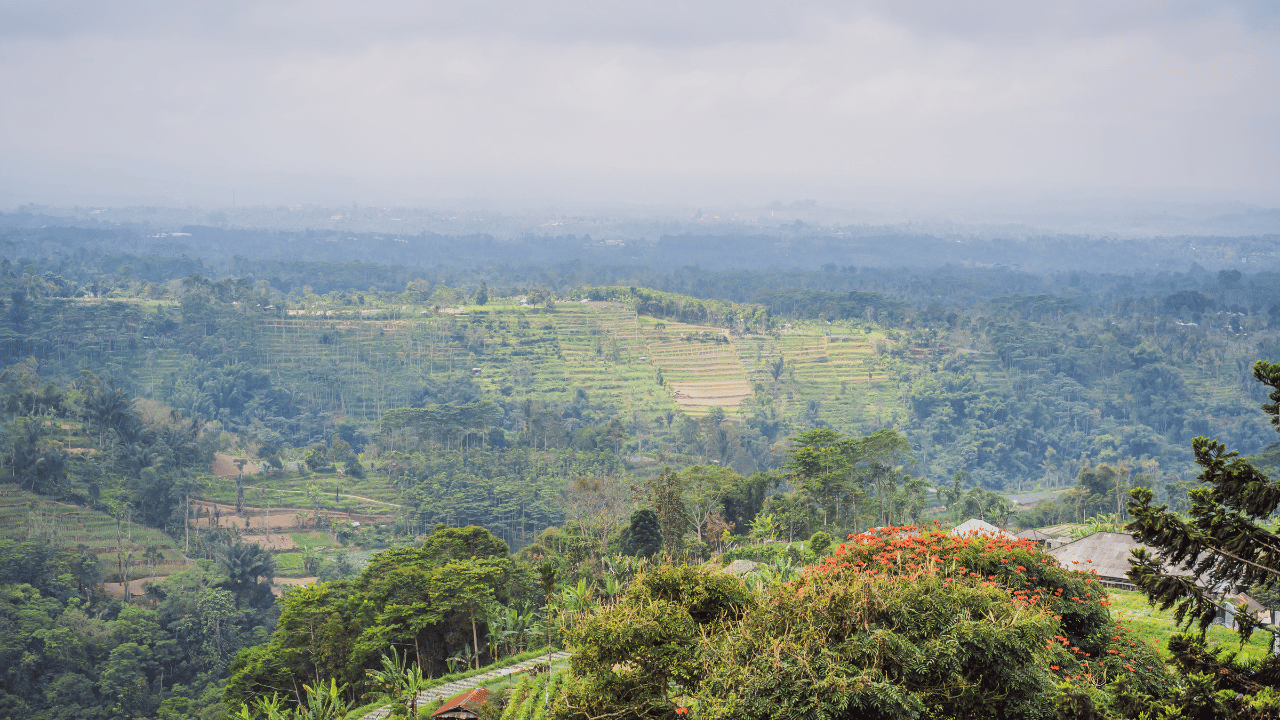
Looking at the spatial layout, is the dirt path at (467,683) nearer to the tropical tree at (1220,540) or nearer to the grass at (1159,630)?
the grass at (1159,630)

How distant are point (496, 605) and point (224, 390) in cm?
6880

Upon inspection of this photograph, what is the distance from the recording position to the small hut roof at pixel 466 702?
51.1 ft

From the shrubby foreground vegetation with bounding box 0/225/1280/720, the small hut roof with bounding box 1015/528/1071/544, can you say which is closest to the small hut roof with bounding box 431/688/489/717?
the shrubby foreground vegetation with bounding box 0/225/1280/720

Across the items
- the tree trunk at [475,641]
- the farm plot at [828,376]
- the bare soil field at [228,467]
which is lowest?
the bare soil field at [228,467]

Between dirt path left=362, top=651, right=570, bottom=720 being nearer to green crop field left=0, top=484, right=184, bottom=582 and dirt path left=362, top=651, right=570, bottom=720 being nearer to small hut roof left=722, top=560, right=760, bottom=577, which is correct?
small hut roof left=722, top=560, right=760, bottom=577

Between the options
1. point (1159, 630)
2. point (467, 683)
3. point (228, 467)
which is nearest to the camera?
point (1159, 630)

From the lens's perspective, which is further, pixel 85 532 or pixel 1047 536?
pixel 85 532

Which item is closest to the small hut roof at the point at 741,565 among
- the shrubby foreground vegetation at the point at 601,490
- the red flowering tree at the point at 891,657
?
the shrubby foreground vegetation at the point at 601,490

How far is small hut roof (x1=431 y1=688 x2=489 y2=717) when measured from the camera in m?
15.6

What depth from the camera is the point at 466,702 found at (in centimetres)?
1595

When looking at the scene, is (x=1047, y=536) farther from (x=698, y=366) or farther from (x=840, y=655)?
(x=698, y=366)

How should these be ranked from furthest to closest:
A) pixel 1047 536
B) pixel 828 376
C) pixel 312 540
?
pixel 828 376 → pixel 312 540 → pixel 1047 536

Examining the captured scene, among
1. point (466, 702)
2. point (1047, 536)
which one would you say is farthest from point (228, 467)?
point (1047, 536)

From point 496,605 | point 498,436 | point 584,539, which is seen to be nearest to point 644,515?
point 584,539
